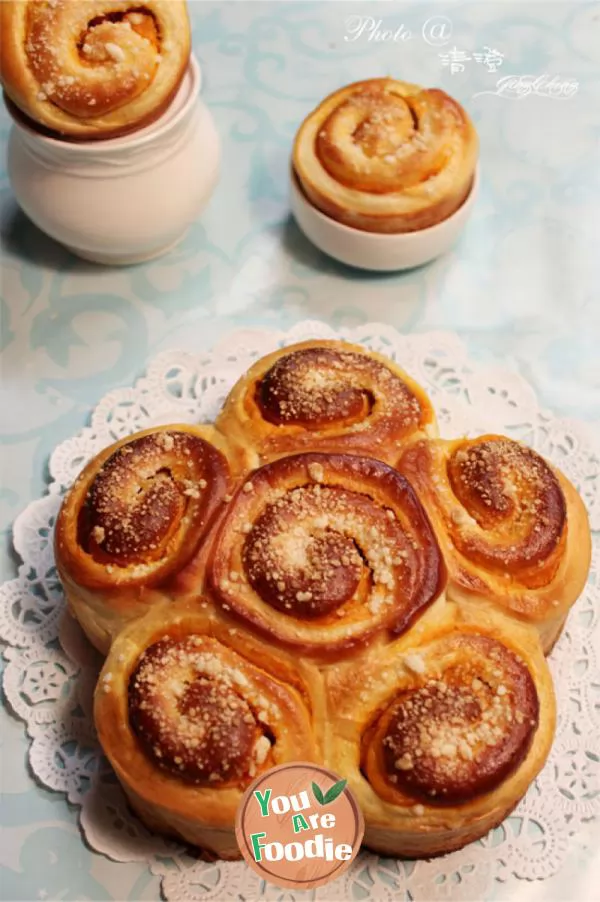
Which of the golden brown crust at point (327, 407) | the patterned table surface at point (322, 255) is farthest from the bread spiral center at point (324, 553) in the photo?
the patterned table surface at point (322, 255)

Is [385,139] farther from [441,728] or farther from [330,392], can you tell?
[441,728]

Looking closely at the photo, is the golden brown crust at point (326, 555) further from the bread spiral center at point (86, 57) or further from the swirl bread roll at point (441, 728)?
the bread spiral center at point (86, 57)

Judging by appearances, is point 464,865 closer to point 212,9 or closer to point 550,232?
point 550,232

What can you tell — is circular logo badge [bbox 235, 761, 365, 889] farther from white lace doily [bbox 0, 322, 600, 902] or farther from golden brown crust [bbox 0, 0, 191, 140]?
golden brown crust [bbox 0, 0, 191, 140]

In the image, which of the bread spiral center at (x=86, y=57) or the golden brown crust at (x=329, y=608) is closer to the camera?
the golden brown crust at (x=329, y=608)

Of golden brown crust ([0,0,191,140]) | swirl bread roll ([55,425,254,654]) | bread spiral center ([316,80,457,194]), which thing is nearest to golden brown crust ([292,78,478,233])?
bread spiral center ([316,80,457,194])

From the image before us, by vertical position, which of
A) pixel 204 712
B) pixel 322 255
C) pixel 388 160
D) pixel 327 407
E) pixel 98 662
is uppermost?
pixel 388 160

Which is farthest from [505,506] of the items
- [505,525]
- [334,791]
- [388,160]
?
[388,160]
